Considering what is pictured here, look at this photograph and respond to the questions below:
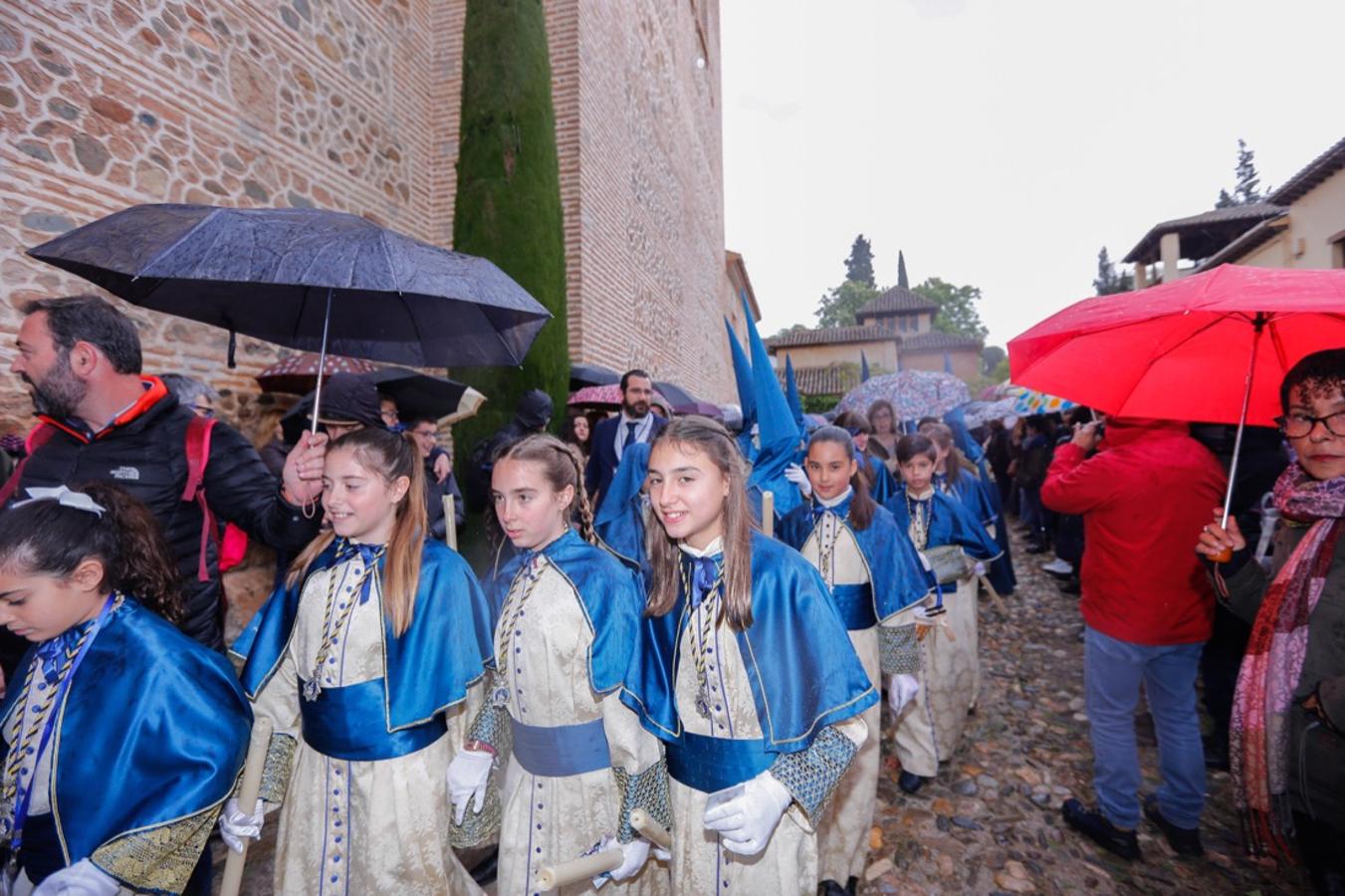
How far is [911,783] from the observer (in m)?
3.81

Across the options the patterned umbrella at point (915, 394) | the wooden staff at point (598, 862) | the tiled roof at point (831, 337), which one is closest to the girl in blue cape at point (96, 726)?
the wooden staff at point (598, 862)

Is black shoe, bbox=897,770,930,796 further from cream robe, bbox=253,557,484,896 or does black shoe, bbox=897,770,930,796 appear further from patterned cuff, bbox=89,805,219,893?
patterned cuff, bbox=89,805,219,893

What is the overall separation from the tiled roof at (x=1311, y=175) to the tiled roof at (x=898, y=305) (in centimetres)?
3481

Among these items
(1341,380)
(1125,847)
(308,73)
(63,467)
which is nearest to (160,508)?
(63,467)

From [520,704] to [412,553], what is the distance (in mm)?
654

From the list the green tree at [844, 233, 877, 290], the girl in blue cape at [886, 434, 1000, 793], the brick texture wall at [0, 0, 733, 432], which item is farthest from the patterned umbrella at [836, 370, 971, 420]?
the green tree at [844, 233, 877, 290]

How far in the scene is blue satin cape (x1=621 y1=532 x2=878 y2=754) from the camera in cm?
178

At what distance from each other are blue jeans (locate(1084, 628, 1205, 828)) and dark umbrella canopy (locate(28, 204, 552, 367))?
3119mm

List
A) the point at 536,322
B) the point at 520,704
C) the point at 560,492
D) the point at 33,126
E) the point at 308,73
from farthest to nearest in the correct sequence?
the point at 308,73, the point at 33,126, the point at 536,322, the point at 560,492, the point at 520,704

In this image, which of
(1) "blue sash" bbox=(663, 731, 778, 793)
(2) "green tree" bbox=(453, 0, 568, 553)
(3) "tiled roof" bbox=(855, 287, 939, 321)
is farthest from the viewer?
(3) "tiled roof" bbox=(855, 287, 939, 321)

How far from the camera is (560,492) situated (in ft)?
7.88

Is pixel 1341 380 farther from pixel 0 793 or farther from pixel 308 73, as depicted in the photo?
pixel 308 73

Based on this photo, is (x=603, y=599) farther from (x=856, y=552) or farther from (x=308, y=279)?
(x=856, y=552)

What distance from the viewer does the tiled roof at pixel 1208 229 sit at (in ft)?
63.4
